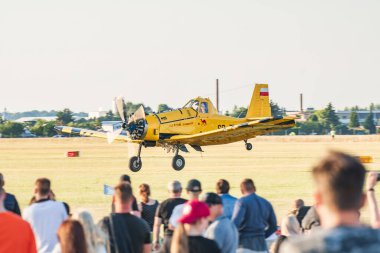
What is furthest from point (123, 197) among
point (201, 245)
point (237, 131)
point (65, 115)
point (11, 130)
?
point (65, 115)

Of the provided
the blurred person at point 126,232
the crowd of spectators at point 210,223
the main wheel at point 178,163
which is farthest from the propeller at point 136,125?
the blurred person at point 126,232

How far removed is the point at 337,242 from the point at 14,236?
3.41m

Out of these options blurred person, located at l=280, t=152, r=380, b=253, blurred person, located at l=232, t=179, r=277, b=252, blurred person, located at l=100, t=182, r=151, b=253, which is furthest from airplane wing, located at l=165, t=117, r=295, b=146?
blurred person, located at l=280, t=152, r=380, b=253

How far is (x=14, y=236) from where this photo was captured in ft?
20.7

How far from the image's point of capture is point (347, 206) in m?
3.64

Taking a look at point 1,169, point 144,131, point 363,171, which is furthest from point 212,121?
point 363,171

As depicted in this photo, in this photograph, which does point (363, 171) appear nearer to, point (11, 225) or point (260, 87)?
point (11, 225)

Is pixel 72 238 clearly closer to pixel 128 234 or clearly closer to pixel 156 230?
pixel 128 234

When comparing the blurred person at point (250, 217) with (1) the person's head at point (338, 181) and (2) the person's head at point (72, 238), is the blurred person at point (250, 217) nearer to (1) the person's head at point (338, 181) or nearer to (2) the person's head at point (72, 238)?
(2) the person's head at point (72, 238)

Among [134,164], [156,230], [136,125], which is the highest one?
[136,125]

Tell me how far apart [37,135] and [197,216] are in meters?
108

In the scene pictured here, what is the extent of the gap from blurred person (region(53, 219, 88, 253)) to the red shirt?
0.84 m

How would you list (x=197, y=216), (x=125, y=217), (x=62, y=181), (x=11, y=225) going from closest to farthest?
(x=197, y=216), (x=11, y=225), (x=125, y=217), (x=62, y=181)

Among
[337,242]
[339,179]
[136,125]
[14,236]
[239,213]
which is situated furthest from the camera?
[136,125]
